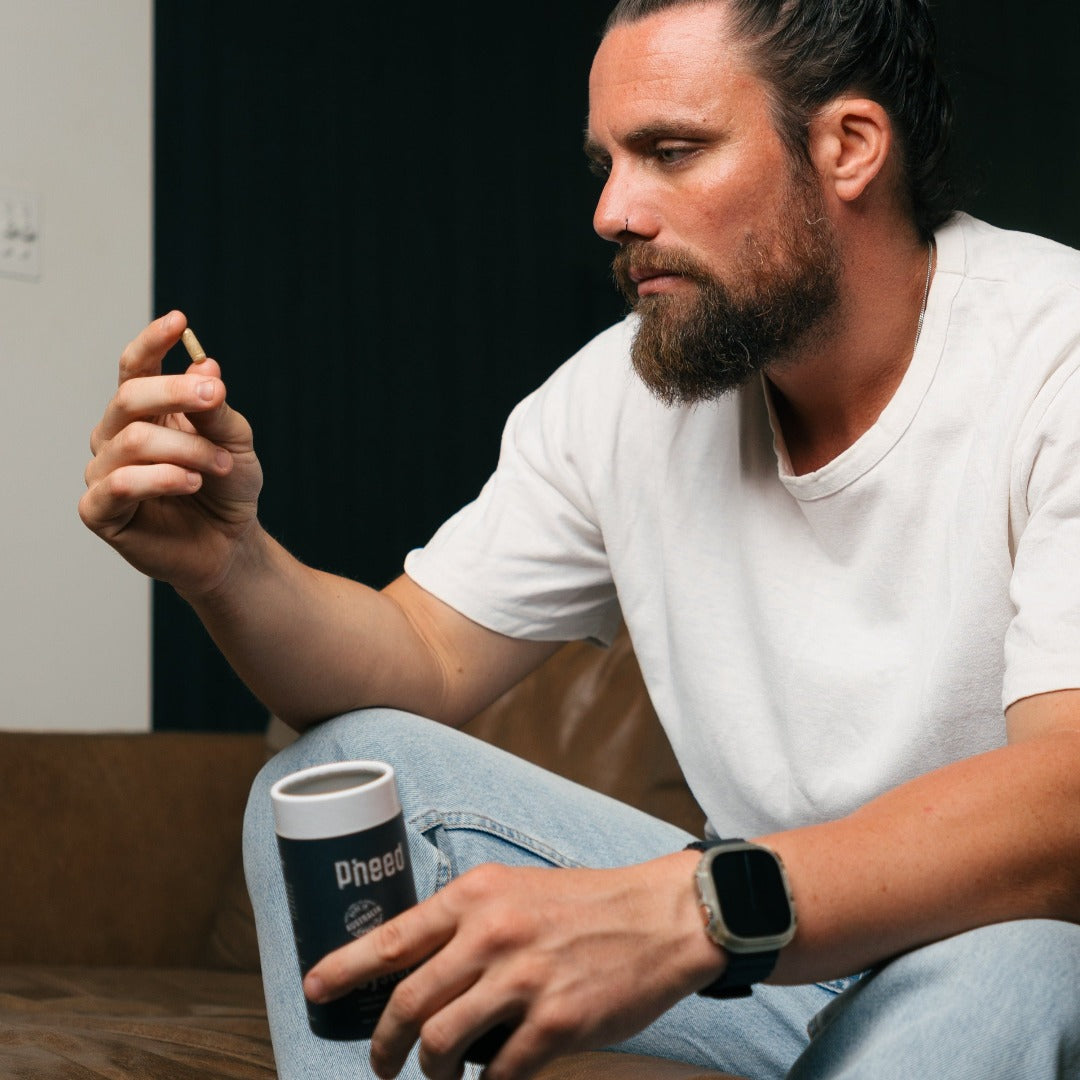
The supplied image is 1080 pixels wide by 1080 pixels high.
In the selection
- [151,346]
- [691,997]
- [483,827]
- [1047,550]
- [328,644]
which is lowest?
[691,997]

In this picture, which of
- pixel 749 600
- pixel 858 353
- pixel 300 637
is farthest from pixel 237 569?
pixel 858 353

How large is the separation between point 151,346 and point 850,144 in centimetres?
68

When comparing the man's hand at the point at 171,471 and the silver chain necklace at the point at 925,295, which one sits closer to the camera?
the man's hand at the point at 171,471

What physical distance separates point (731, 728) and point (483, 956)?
1.83 ft

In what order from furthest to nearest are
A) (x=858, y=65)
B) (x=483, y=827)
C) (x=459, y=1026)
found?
(x=858, y=65), (x=483, y=827), (x=459, y=1026)

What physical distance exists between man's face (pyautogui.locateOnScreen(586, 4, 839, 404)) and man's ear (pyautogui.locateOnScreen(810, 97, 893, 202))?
0.08 ft

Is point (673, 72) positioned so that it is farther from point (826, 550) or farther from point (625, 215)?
point (826, 550)

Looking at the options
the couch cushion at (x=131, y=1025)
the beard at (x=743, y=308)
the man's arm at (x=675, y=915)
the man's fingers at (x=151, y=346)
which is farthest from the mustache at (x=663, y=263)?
the couch cushion at (x=131, y=1025)

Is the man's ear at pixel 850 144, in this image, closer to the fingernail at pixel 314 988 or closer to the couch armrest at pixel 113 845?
the fingernail at pixel 314 988

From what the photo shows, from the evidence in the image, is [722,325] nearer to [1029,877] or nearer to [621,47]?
[621,47]

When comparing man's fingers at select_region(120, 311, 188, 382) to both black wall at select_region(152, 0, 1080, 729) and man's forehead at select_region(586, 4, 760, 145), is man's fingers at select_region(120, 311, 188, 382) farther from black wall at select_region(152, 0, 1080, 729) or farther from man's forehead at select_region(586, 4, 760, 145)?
black wall at select_region(152, 0, 1080, 729)

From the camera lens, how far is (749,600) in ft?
4.09

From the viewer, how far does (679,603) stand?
129 centimetres

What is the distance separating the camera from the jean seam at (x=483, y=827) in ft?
3.47
